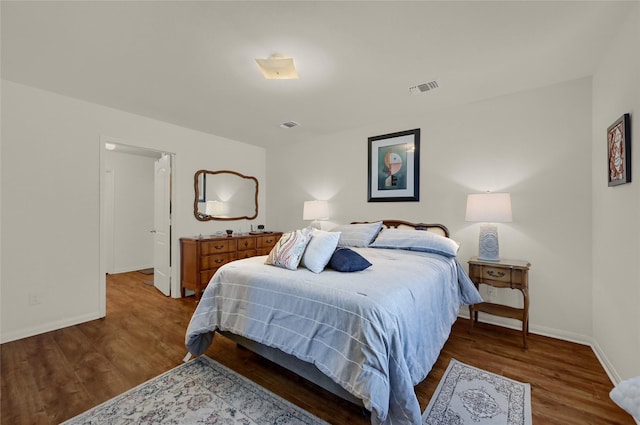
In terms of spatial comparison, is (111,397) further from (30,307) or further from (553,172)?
(553,172)

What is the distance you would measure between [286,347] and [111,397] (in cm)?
124

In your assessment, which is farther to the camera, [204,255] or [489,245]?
[204,255]

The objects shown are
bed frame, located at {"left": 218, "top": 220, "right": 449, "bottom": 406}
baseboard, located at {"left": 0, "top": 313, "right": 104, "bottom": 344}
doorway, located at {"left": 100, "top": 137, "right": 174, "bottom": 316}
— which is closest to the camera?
bed frame, located at {"left": 218, "top": 220, "right": 449, "bottom": 406}

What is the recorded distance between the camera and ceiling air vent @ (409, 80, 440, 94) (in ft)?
8.71

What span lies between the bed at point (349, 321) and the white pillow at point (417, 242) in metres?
0.18

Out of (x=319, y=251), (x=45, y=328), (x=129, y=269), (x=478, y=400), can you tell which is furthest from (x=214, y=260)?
(x=478, y=400)

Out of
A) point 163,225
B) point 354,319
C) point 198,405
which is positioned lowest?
point 198,405

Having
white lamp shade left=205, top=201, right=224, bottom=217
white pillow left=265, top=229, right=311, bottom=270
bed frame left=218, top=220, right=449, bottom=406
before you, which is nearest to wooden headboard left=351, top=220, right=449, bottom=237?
white pillow left=265, top=229, right=311, bottom=270

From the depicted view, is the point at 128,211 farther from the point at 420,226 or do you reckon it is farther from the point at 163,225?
the point at 420,226

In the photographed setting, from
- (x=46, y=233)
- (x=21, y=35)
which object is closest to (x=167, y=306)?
(x=46, y=233)

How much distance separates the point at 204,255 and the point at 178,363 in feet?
5.79

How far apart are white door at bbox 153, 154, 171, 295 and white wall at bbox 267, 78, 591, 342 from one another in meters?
3.19

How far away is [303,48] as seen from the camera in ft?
6.86

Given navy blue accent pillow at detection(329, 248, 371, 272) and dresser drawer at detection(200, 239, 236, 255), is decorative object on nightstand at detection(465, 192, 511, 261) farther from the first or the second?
dresser drawer at detection(200, 239, 236, 255)
